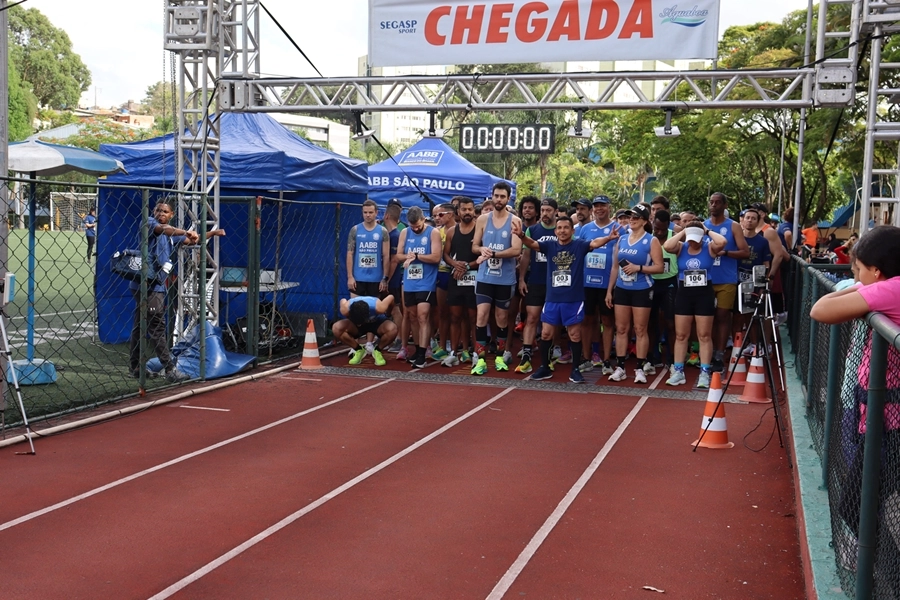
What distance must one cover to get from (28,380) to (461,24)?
6757 mm

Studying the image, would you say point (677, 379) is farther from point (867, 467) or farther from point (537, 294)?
point (867, 467)

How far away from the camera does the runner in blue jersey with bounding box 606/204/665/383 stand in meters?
10.8

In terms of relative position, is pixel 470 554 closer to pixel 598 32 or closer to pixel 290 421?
pixel 290 421

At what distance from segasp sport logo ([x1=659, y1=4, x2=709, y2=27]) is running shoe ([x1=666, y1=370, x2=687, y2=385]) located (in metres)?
4.29

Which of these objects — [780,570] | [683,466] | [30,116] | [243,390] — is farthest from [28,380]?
[30,116]

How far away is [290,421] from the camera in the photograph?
883cm

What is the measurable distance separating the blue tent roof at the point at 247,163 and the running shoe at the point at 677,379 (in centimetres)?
602

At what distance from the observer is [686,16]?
11641 millimetres

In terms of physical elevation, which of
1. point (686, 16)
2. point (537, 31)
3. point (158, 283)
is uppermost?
point (686, 16)

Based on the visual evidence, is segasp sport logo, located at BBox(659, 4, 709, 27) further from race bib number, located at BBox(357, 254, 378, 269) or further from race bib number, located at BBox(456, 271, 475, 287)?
race bib number, located at BBox(357, 254, 378, 269)

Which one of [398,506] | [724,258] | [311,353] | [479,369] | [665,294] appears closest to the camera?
[398,506]

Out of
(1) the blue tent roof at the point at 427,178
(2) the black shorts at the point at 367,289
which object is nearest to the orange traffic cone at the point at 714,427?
(2) the black shorts at the point at 367,289

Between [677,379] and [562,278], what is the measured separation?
5.70ft

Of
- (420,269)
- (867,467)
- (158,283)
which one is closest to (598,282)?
→ (420,269)
